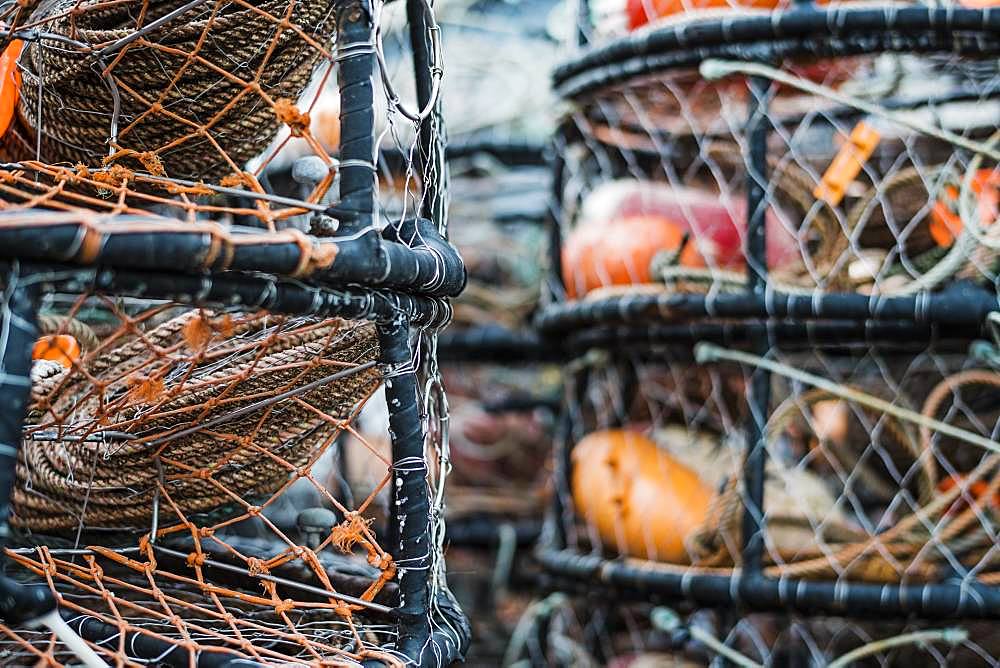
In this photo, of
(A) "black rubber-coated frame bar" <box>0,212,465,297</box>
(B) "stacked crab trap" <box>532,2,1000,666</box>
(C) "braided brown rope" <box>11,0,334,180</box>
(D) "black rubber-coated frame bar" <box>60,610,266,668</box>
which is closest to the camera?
(A) "black rubber-coated frame bar" <box>0,212,465,297</box>

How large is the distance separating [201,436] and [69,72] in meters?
0.32

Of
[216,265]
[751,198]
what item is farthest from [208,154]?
[751,198]

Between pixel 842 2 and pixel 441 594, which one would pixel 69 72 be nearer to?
pixel 441 594

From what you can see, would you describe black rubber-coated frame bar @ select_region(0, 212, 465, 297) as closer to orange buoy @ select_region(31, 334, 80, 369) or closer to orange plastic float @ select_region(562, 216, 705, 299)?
orange buoy @ select_region(31, 334, 80, 369)

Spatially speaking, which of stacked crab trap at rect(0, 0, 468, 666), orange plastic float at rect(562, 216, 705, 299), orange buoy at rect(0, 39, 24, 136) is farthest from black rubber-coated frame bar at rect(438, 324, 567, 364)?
orange buoy at rect(0, 39, 24, 136)

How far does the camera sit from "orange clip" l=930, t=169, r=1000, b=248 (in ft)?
4.42

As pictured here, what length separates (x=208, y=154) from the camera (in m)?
0.97

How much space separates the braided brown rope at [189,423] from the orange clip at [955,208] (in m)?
0.84

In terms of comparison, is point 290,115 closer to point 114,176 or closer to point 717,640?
point 114,176

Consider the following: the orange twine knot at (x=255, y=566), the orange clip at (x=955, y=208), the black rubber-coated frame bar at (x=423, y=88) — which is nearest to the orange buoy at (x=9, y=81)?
the black rubber-coated frame bar at (x=423, y=88)

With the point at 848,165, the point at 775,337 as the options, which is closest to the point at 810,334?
the point at 775,337

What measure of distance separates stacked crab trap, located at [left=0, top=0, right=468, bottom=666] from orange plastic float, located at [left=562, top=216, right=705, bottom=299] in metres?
0.50

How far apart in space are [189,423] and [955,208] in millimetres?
978

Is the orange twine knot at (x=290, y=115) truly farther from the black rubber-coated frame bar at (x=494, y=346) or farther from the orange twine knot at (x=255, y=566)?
the black rubber-coated frame bar at (x=494, y=346)
